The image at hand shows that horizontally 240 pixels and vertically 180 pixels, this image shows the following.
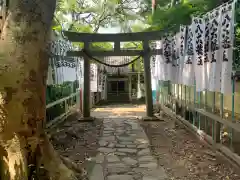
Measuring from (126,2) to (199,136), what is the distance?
16270 mm

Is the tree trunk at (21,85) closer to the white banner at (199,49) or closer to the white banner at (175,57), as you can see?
the white banner at (199,49)

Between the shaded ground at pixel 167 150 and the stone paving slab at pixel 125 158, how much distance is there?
0.09 metres

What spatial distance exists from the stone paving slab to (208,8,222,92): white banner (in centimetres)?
209

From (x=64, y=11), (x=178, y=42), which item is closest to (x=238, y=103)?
(x=178, y=42)

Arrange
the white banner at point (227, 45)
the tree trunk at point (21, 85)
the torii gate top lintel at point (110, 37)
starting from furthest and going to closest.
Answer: the torii gate top lintel at point (110, 37) → the white banner at point (227, 45) → the tree trunk at point (21, 85)

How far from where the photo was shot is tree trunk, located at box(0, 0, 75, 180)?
3.59 metres

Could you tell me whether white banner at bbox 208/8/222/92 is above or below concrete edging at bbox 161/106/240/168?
above

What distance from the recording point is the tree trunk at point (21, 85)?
11.8ft

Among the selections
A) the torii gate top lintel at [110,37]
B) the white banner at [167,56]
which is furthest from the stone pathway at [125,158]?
the torii gate top lintel at [110,37]

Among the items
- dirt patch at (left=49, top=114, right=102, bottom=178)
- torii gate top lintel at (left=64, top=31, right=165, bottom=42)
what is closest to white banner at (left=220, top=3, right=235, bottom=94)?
dirt patch at (left=49, top=114, right=102, bottom=178)

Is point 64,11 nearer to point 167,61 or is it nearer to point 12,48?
point 167,61

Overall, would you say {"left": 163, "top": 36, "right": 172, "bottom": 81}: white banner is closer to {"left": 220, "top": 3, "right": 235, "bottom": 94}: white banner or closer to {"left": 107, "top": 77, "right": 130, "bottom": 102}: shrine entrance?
Result: {"left": 220, "top": 3, "right": 235, "bottom": 94}: white banner

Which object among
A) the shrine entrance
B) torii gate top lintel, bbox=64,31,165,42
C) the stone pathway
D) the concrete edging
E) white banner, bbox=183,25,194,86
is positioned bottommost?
the stone pathway

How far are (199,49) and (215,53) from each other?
0.85 metres
